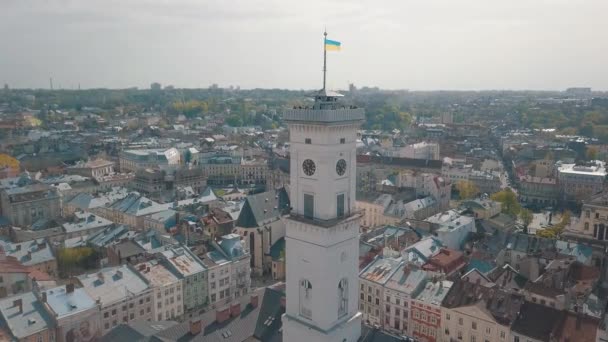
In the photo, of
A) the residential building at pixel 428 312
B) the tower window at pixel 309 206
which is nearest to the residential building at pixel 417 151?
the residential building at pixel 428 312

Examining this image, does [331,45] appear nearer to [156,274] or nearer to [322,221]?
A: [322,221]

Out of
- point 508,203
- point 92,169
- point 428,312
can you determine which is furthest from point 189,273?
point 92,169

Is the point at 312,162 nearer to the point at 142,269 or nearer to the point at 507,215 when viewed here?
the point at 142,269

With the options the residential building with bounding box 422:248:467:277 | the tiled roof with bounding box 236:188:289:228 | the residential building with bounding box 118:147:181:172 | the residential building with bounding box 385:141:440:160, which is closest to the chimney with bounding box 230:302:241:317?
the residential building with bounding box 422:248:467:277

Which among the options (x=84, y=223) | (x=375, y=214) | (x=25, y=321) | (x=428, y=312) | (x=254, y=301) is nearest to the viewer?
(x=25, y=321)

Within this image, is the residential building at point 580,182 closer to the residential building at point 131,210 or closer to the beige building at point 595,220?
the beige building at point 595,220

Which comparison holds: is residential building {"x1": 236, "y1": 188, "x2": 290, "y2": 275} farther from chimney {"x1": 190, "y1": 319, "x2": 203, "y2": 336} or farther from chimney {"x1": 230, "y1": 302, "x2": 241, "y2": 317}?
chimney {"x1": 190, "y1": 319, "x2": 203, "y2": 336}
